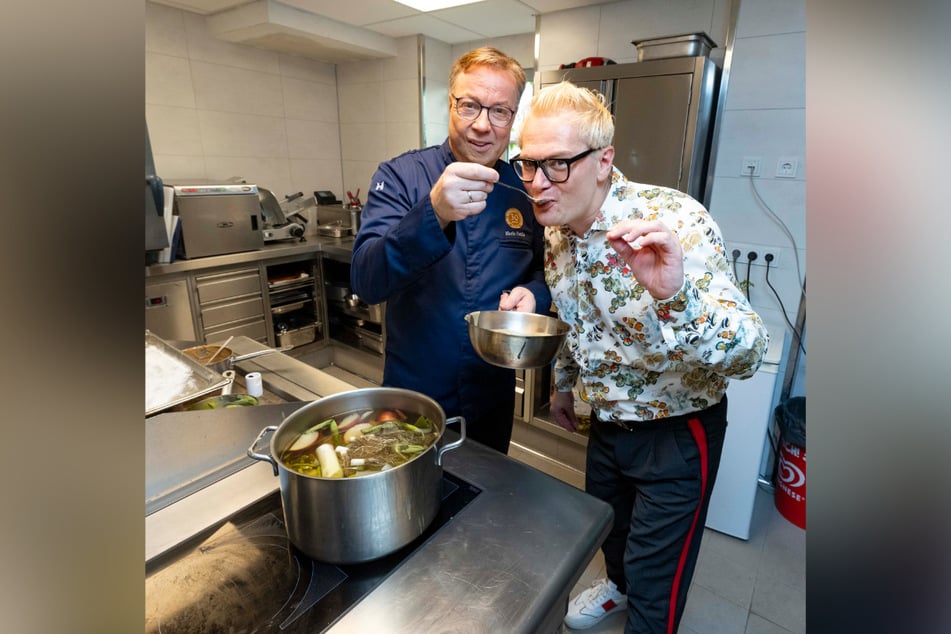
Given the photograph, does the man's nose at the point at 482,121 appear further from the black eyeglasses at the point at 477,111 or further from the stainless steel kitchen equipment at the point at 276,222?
the stainless steel kitchen equipment at the point at 276,222

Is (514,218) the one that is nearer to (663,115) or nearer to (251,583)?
(251,583)

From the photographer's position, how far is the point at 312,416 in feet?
2.79

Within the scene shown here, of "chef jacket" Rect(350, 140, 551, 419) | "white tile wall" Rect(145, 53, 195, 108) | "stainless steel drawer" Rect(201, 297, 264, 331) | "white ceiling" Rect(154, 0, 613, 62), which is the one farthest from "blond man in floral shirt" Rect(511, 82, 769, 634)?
"white tile wall" Rect(145, 53, 195, 108)

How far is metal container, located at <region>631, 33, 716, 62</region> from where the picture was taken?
81.3 inches

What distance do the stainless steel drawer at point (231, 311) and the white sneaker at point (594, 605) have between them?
2.47 metres

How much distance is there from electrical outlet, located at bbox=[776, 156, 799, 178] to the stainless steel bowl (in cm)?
156

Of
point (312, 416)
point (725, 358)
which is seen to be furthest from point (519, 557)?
point (725, 358)

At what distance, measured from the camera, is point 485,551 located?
72 centimetres

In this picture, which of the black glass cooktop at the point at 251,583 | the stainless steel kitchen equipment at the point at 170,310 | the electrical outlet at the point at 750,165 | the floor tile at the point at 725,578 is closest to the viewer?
the black glass cooktop at the point at 251,583

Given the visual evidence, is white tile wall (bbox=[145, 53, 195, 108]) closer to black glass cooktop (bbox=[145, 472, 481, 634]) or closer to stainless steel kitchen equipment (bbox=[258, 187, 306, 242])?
stainless steel kitchen equipment (bbox=[258, 187, 306, 242])

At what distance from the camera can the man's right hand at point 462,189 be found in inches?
38.4

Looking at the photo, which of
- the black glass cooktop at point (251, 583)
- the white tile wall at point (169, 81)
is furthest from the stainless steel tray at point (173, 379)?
the white tile wall at point (169, 81)
